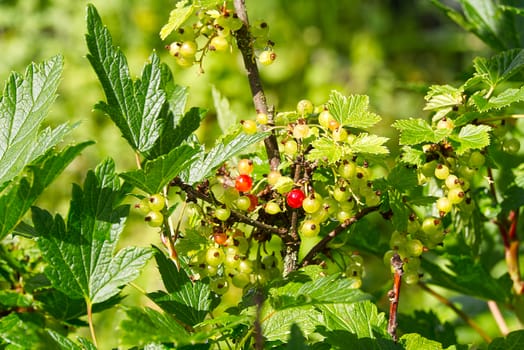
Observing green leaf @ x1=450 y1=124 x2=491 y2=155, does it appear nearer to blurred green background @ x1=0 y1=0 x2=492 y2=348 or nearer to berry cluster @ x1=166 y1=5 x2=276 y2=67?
berry cluster @ x1=166 y1=5 x2=276 y2=67

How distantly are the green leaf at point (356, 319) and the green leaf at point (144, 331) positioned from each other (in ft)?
0.63

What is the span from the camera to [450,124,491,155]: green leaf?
2.49ft

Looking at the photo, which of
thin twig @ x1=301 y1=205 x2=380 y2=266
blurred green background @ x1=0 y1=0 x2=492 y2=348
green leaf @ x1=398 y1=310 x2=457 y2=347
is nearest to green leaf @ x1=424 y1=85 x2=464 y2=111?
thin twig @ x1=301 y1=205 x2=380 y2=266

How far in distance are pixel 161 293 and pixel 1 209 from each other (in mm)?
180

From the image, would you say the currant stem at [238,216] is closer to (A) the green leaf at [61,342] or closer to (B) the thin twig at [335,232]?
(B) the thin twig at [335,232]

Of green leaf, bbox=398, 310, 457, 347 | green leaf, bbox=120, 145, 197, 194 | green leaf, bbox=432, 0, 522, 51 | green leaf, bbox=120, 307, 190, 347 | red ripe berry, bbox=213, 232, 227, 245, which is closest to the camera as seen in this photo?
green leaf, bbox=120, 307, 190, 347

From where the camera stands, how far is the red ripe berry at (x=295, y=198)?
757 millimetres

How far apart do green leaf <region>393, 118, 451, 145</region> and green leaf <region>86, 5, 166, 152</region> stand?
0.27 m

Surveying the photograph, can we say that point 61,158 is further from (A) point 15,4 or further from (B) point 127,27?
(A) point 15,4

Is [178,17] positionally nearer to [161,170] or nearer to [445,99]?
[161,170]

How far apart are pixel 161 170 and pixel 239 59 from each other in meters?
2.54

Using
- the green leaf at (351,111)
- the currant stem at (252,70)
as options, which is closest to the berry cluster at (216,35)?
the currant stem at (252,70)

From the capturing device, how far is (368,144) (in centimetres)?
75

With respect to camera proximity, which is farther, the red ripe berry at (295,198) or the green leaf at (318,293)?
the red ripe berry at (295,198)
